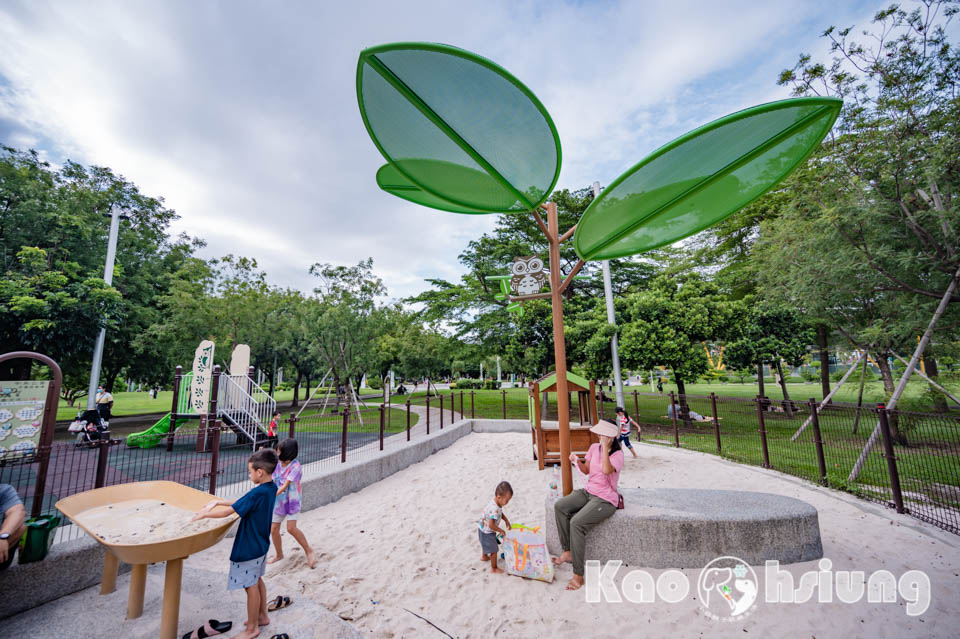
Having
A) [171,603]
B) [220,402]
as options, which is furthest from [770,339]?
[220,402]

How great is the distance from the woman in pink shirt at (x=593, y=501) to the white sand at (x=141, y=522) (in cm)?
329

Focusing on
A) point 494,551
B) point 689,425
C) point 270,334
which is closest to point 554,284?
point 494,551

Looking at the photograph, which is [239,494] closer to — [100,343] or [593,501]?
[593,501]

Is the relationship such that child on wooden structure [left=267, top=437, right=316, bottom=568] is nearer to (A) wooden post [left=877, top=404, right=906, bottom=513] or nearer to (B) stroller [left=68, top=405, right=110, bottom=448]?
(A) wooden post [left=877, top=404, right=906, bottom=513]

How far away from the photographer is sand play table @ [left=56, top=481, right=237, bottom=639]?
2.52m

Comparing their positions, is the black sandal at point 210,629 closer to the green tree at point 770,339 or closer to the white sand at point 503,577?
the white sand at point 503,577

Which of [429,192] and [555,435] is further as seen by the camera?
[555,435]

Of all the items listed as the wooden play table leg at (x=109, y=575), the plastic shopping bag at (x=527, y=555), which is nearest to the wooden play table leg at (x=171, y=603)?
the wooden play table leg at (x=109, y=575)

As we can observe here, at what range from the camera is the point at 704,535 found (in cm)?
386

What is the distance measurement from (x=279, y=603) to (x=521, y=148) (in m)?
4.35

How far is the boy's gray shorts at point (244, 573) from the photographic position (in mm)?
2803

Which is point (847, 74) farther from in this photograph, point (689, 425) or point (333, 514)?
point (333, 514)

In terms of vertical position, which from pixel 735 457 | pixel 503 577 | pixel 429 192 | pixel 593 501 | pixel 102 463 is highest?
pixel 429 192

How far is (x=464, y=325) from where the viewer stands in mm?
18906
